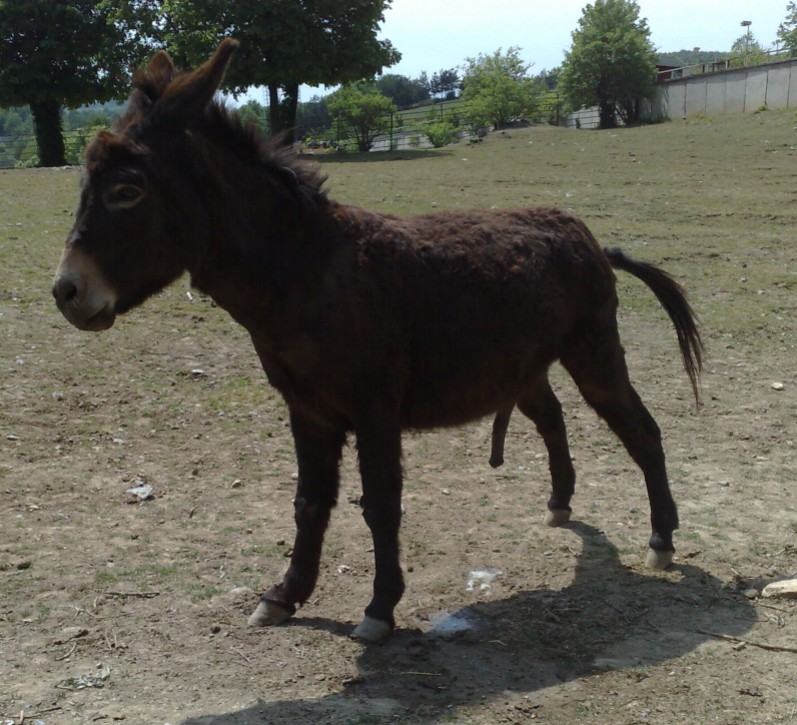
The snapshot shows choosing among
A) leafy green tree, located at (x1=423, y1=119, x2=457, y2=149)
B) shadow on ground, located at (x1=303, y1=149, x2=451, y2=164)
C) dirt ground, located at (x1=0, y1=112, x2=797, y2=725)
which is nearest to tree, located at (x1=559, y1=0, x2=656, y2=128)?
leafy green tree, located at (x1=423, y1=119, x2=457, y2=149)

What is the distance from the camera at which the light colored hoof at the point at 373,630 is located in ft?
14.9

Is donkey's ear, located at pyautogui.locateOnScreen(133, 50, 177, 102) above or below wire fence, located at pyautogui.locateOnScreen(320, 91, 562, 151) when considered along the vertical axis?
below

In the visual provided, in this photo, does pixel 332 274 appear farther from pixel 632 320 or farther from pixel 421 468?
pixel 632 320

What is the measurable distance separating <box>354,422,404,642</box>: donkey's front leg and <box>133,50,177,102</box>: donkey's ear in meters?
1.74

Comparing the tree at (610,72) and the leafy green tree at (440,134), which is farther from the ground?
the tree at (610,72)

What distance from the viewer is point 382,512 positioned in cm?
459

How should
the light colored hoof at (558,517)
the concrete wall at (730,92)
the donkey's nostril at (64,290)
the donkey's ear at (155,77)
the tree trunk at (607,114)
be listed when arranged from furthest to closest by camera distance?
the tree trunk at (607,114) → the concrete wall at (730,92) → the light colored hoof at (558,517) → the donkey's ear at (155,77) → the donkey's nostril at (64,290)

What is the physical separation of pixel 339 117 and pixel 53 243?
38646 mm

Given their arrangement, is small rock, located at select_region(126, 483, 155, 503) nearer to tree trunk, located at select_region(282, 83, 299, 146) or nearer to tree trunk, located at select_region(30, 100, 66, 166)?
tree trunk, located at select_region(282, 83, 299, 146)

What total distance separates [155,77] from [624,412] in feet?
10.2

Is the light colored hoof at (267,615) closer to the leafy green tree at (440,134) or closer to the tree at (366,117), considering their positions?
the tree at (366,117)

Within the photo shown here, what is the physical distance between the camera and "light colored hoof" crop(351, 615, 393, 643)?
4.55m

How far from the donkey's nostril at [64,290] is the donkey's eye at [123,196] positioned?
36 centimetres

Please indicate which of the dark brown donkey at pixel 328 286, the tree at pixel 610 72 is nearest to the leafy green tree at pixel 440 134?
the tree at pixel 610 72
